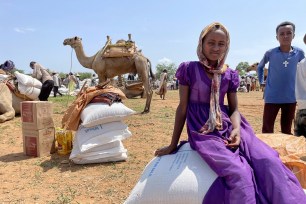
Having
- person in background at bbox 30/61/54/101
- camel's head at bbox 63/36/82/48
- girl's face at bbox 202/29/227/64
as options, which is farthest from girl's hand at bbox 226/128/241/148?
camel's head at bbox 63/36/82/48

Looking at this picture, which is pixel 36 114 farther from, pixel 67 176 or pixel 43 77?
pixel 43 77

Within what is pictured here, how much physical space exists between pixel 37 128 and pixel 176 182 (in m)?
3.34

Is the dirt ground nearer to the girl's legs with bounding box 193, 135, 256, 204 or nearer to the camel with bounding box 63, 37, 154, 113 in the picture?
the girl's legs with bounding box 193, 135, 256, 204

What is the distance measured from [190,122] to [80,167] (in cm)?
249

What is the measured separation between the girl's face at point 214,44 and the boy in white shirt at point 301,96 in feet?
5.55

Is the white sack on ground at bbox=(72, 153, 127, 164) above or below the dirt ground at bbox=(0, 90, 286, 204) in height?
above

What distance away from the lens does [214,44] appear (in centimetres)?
228

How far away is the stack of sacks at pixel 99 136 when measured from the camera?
429 centimetres

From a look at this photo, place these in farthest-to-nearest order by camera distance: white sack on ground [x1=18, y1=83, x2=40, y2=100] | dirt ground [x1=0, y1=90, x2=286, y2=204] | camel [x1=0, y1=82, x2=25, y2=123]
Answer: white sack on ground [x1=18, y1=83, x2=40, y2=100] < camel [x1=0, y1=82, x2=25, y2=123] < dirt ground [x1=0, y1=90, x2=286, y2=204]

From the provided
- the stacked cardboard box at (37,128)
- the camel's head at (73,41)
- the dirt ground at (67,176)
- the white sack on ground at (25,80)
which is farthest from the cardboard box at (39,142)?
the camel's head at (73,41)

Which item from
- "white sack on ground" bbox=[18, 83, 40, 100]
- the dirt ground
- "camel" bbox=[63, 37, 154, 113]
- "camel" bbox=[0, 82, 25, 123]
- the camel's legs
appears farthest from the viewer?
"camel" bbox=[63, 37, 154, 113]

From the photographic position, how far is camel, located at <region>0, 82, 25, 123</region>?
780 centimetres

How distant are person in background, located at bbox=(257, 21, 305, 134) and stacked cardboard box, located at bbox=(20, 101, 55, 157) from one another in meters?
3.20

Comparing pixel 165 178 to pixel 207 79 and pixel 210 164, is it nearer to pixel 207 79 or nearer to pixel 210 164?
pixel 210 164
